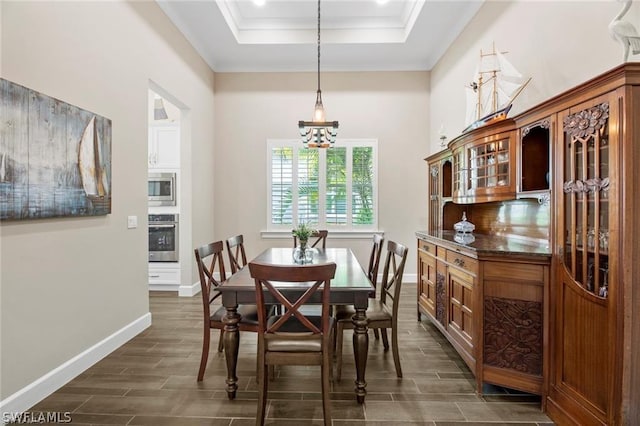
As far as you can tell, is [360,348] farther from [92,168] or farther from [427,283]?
[92,168]

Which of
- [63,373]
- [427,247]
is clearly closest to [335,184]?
[427,247]

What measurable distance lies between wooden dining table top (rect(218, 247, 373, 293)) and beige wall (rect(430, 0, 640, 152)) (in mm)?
2162

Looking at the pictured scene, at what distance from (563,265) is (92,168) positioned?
11.5 ft

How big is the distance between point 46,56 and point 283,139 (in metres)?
3.66

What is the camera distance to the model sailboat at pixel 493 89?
3.00 meters

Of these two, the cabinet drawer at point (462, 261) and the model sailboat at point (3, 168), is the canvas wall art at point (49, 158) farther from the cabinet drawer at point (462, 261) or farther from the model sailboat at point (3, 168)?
the cabinet drawer at point (462, 261)

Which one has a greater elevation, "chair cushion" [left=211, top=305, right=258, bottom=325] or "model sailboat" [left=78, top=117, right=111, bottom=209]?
"model sailboat" [left=78, top=117, right=111, bottom=209]

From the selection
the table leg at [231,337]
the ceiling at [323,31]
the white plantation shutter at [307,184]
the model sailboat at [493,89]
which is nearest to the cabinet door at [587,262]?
the model sailboat at [493,89]

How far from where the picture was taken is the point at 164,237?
16.1 ft

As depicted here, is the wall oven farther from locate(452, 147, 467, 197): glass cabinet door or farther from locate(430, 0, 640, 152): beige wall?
locate(430, 0, 640, 152): beige wall

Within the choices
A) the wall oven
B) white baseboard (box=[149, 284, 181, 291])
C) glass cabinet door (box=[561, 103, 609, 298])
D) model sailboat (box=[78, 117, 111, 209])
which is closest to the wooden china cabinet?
glass cabinet door (box=[561, 103, 609, 298])

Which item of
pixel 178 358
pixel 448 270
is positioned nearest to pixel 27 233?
pixel 178 358

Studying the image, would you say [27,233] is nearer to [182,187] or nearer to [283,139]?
[182,187]

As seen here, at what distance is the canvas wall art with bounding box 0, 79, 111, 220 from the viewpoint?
198 cm
